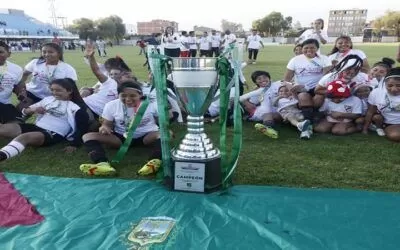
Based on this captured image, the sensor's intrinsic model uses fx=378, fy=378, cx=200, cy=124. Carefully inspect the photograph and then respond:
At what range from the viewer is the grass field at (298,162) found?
314cm

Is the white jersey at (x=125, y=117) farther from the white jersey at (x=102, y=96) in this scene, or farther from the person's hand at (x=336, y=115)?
the person's hand at (x=336, y=115)

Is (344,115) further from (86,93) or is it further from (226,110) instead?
(86,93)

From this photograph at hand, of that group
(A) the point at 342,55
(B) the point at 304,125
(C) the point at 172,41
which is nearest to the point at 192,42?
(C) the point at 172,41

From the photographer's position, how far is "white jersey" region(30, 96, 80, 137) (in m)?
4.08

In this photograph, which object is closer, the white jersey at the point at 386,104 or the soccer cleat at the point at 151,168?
the soccer cleat at the point at 151,168

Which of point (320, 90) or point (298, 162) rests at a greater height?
point (320, 90)

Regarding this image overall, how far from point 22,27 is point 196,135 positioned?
7321 centimetres

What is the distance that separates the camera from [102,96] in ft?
15.5

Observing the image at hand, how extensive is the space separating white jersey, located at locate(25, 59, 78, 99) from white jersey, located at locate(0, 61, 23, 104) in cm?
19

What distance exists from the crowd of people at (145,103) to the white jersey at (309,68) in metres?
0.01

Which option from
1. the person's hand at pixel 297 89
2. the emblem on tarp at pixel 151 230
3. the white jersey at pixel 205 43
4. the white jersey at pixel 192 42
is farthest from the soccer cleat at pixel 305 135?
the white jersey at pixel 205 43

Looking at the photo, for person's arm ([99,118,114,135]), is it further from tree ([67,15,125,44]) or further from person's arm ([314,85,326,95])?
tree ([67,15,125,44])

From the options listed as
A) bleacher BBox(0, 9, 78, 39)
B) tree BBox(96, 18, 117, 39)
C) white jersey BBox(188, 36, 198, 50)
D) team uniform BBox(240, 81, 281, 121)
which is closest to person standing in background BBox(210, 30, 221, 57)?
white jersey BBox(188, 36, 198, 50)

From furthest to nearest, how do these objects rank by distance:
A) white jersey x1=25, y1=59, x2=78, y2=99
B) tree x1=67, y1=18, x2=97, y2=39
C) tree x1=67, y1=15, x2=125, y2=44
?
tree x1=67, y1=15, x2=125, y2=44 → tree x1=67, y1=18, x2=97, y2=39 → white jersey x1=25, y1=59, x2=78, y2=99
